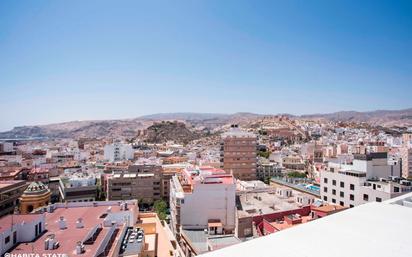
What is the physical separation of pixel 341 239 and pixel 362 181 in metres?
13.0

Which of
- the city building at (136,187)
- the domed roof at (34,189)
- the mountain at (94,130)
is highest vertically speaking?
the mountain at (94,130)

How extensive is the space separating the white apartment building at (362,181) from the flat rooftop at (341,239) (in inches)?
440

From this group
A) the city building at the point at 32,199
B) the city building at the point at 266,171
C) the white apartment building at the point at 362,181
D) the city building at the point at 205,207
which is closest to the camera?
the white apartment building at the point at 362,181

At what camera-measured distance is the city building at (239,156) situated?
24.5 metres

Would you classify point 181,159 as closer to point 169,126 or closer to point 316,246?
point 316,246

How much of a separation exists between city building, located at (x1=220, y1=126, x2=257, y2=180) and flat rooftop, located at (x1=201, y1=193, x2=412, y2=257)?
863 inches

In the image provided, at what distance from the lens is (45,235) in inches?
335

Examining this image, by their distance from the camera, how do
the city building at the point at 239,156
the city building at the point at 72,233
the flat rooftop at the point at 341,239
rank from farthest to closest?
the city building at the point at 239,156 → the city building at the point at 72,233 → the flat rooftop at the point at 341,239

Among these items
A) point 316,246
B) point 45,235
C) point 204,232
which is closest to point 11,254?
point 45,235

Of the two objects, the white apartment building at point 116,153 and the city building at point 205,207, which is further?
the white apartment building at point 116,153

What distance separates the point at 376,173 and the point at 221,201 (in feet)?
24.9

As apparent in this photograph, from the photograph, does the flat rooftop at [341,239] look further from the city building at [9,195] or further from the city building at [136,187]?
the city building at [136,187]

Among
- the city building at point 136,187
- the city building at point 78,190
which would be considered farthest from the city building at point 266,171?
the city building at point 78,190

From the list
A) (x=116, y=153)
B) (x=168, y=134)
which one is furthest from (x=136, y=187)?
(x=168, y=134)
